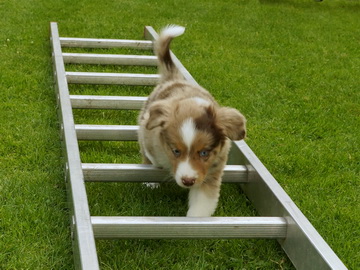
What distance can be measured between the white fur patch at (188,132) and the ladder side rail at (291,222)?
0.65 meters

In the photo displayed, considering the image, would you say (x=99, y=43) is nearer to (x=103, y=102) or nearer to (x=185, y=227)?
(x=103, y=102)

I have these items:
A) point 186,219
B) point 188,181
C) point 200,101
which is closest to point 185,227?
point 186,219

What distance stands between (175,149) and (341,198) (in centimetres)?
142

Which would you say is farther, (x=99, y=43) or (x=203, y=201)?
(x=99, y=43)

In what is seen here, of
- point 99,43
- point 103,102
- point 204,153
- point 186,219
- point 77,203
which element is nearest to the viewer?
point 77,203

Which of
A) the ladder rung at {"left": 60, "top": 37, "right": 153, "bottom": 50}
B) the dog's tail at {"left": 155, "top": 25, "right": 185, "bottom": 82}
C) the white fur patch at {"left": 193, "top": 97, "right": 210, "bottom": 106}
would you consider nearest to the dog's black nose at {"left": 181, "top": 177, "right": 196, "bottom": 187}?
the white fur patch at {"left": 193, "top": 97, "right": 210, "bottom": 106}

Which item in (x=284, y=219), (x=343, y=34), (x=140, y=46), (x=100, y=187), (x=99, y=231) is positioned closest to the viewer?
(x=99, y=231)

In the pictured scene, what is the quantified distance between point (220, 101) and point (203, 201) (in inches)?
100

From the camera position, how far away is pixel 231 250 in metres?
3.08

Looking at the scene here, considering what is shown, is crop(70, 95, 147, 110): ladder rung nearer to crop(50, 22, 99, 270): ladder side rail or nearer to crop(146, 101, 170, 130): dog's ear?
crop(50, 22, 99, 270): ladder side rail

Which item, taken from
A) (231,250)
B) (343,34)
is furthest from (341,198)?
(343,34)

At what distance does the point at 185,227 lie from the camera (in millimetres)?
2822

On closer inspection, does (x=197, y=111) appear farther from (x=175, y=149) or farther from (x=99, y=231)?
(x=99, y=231)

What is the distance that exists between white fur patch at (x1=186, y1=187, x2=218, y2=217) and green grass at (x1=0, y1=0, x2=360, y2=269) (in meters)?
0.19
